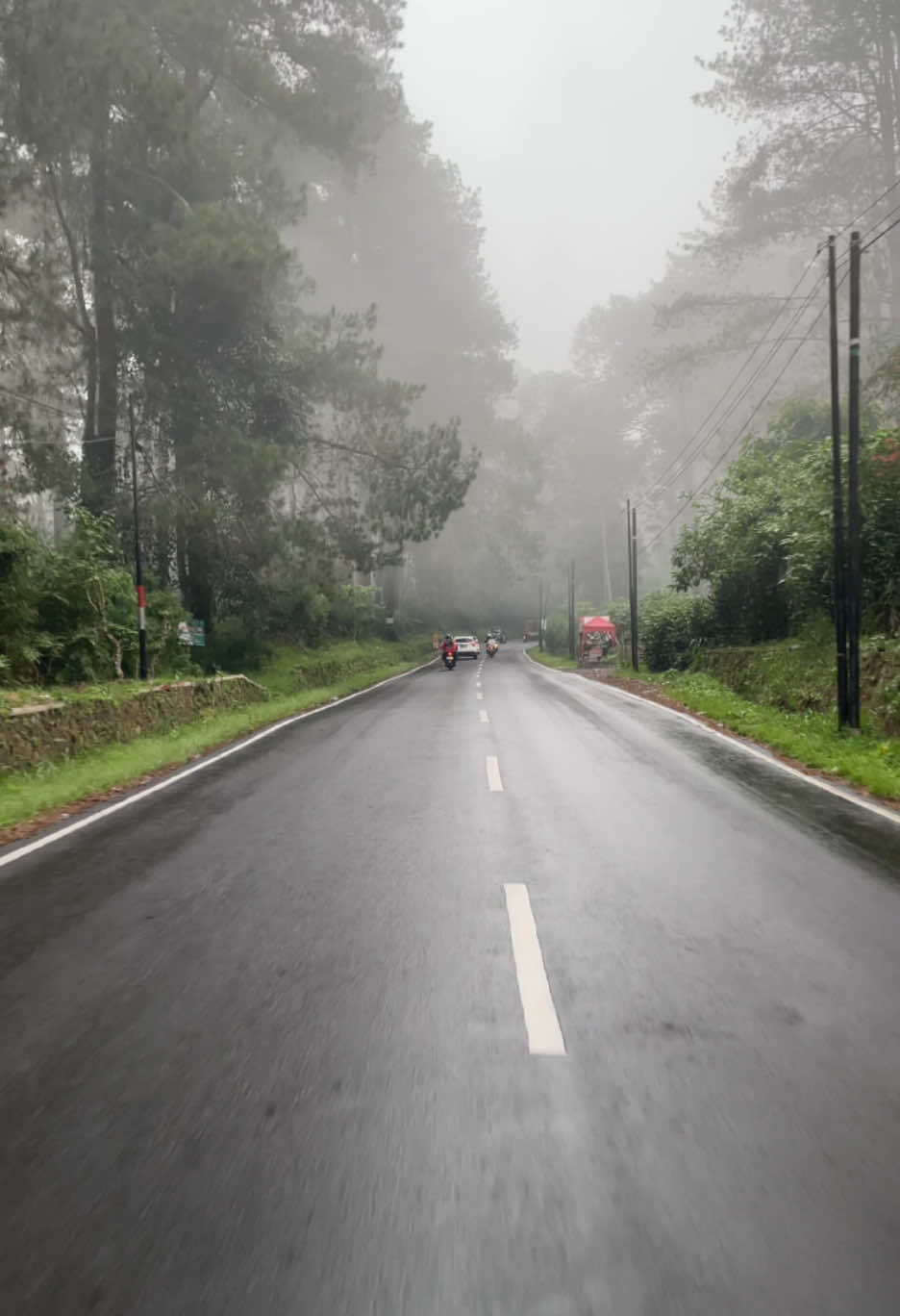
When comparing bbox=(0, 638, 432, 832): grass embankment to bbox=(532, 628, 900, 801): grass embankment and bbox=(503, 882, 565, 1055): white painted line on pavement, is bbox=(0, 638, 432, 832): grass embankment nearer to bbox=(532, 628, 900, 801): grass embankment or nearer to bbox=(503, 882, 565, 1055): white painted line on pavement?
bbox=(503, 882, 565, 1055): white painted line on pavement

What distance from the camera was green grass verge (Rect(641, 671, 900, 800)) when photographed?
10273mm

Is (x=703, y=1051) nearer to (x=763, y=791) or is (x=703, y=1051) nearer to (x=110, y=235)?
(x=763, y=791)

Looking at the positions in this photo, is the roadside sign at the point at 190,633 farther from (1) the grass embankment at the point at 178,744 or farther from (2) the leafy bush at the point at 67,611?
(1) the grass embankment at the point at 178,744

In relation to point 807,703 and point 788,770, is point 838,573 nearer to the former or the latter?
point 807,703

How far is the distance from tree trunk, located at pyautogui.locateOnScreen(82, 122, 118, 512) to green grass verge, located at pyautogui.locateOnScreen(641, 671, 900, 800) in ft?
53.8

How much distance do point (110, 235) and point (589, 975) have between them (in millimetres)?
26121

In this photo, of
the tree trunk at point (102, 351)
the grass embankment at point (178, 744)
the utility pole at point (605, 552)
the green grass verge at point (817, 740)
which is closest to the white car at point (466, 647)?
the grass embankment at point (178, 744)

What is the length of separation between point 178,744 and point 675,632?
21.3 metres

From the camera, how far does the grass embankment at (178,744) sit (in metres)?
9.65

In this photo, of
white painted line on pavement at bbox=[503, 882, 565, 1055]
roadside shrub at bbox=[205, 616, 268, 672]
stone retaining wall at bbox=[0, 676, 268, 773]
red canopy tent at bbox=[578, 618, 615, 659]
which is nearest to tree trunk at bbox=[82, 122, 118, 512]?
roadside shrub at bbox=[205, 616, 268, 672]

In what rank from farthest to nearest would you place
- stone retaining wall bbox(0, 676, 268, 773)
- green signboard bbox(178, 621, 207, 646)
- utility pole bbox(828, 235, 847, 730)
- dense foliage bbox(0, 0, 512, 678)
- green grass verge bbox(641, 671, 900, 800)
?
dense foliage bbox(0, 0, 512, 678) → green signboard bbox(178, 621, 207, 646) → utility pole bbox(828, 235, 847, 730) → stone retaining wall bbox(0, 676, 268, 773) → green grass verge bbox(641, 671, 900, 800)

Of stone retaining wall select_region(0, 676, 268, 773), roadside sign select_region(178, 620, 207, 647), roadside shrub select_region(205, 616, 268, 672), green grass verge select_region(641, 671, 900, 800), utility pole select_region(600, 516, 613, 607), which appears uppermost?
utility pole select_region(600, 516, 613, 607)

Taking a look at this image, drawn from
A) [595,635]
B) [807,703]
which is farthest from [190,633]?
[595,635]

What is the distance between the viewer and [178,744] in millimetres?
14078
